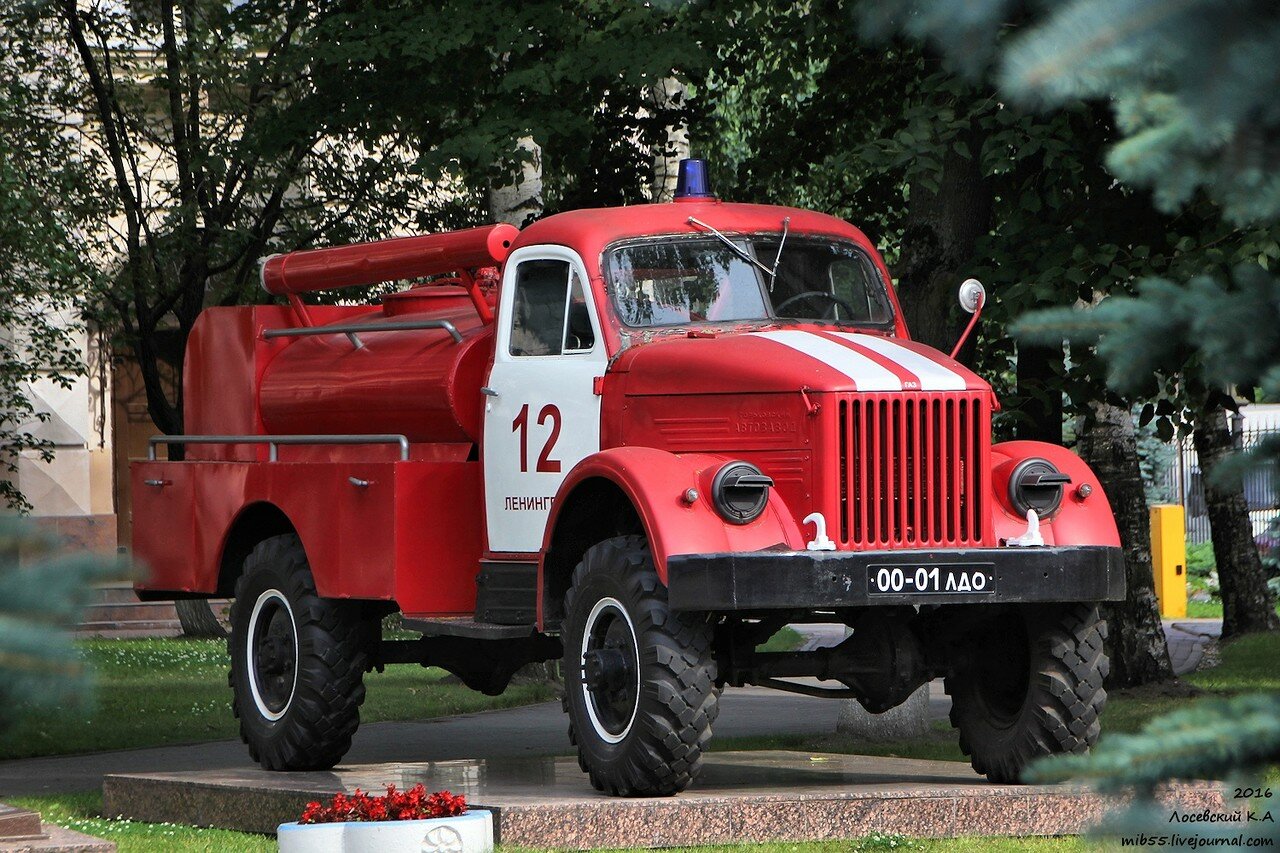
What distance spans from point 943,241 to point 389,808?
5920 millimetres

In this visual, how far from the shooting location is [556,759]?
1012 centimetres

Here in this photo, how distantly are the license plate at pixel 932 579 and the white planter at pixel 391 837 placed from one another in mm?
1859

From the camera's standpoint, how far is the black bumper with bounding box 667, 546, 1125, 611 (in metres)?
7.67

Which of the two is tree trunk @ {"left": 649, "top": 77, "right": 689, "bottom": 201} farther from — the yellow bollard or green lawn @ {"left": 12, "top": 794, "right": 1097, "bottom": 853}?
the yellow bollard

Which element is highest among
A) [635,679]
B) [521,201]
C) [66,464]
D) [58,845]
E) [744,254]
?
[521,201]

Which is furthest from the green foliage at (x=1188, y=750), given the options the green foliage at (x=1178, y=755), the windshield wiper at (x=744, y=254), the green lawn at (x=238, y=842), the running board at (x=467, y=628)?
the windshield wiper at (x=744, y=254)

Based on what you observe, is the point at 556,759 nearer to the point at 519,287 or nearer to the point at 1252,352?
the point at 519,287

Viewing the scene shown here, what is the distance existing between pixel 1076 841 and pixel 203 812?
3.89m

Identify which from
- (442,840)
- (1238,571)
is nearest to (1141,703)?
(1238,571)

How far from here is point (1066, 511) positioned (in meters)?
8.57

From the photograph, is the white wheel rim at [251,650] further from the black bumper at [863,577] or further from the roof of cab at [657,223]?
the black bumper at [863,577]

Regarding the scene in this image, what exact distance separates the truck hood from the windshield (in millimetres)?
301

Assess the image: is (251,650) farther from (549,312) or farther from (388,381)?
(549,312)

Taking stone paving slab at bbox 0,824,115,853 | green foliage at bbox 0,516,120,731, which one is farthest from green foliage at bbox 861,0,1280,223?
stone paving slab at bbox 0,824,115,853
